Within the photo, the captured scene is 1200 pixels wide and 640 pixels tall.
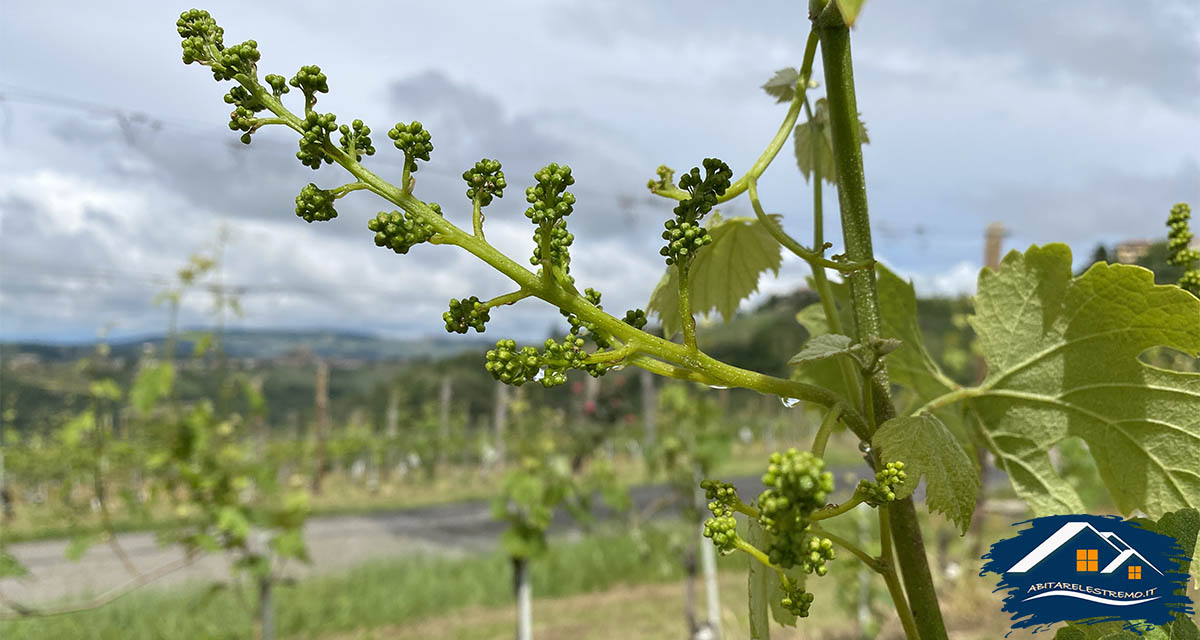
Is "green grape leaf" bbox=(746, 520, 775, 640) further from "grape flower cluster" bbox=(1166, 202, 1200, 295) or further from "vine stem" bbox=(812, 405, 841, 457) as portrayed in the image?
"grape flower cluster" bbox=(1166, 202, 1200, 295)

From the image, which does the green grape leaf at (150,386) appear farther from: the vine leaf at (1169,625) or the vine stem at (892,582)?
the vine leaf at (1169,625)

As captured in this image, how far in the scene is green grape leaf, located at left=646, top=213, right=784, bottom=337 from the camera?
103 centimetres

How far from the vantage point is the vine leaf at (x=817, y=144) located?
0.91 metres

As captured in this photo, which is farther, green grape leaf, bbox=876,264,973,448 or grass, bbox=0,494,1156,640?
grass, bbox=0,494,1156,640

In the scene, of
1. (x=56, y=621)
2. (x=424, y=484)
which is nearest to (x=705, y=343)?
(x=56, y=621)

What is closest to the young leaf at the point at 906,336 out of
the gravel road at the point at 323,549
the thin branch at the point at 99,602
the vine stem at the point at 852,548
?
the vine stem at the point at 852,548

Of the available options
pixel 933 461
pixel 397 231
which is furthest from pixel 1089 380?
pixel 397 231

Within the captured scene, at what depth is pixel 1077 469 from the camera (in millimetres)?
8266

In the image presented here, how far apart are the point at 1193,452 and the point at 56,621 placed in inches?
418

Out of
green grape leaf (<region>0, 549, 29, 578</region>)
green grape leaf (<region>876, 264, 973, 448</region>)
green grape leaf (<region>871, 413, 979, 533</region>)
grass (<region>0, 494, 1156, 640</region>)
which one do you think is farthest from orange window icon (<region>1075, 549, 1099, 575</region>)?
grass (<region>0, 494, 1156, 640</region>)

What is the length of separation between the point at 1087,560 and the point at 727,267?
59cm

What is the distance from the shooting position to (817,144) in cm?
90

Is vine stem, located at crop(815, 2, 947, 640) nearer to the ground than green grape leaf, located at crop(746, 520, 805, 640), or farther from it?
farther from it

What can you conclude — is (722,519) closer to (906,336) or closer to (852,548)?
(852,548)
